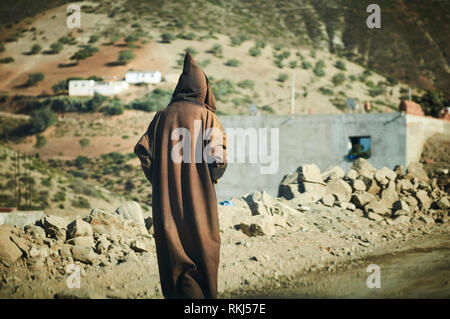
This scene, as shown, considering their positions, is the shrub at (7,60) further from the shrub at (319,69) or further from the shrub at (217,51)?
the shrub at (319,69)

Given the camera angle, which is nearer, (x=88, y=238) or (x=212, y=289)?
(x=212, y=289)

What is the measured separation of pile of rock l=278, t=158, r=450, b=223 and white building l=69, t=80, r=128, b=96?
3012 cm

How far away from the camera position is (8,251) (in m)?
8.52

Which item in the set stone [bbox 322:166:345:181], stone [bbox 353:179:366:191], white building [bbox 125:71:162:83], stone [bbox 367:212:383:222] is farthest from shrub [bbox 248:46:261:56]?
stone [bbox 367:212:383:222]

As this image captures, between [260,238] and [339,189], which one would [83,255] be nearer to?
[260,238]

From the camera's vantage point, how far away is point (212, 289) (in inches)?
219

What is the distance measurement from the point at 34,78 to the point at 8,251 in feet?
131

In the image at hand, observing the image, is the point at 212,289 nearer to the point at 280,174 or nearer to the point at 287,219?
the point at 287,219

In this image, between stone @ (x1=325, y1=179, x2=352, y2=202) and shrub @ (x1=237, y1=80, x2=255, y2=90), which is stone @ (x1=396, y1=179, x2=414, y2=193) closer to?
stone @ (x1=325, y1=179, x2=352, y2=202)

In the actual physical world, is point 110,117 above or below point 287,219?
below

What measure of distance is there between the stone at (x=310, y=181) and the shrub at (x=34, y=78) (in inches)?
1417
